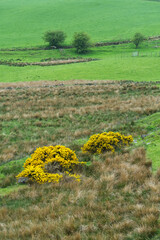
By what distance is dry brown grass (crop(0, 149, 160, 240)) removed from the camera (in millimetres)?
5023

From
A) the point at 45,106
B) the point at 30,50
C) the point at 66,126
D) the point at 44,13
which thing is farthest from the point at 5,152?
the point at 44,13

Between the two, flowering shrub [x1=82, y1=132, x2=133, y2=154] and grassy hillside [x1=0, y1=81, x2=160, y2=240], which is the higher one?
flowering shrub [x1=82, y1=132, x2=133, y2=154]

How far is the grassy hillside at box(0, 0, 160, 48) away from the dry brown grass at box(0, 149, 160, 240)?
101543 millimetres

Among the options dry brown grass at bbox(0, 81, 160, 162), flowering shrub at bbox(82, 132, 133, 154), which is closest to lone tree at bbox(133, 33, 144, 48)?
dry brown grass at bbox(0, 81, 160, 162)

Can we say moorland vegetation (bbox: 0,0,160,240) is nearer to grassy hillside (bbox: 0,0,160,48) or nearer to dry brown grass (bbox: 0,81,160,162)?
dry brown grass (bbox: 0,81,160,162)

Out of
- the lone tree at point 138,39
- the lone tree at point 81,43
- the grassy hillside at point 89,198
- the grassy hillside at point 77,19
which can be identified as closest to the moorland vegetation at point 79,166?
the grassy hillside at point 89,198

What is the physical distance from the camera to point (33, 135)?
50.1 ft

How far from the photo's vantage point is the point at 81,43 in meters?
86.5

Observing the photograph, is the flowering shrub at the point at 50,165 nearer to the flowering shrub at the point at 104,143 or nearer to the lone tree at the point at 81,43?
the flowering shrub at the point at 104,143

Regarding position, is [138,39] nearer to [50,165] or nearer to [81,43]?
[81,43]

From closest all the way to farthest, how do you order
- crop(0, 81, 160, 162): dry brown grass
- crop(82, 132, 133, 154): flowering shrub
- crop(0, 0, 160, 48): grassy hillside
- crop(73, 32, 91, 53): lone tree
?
crop(82, 132, 133, 154): flowering shrub → crop(0, 81, 160, 162): dry brown grass → crop(73, 32, 91, 53): lone tree → crop(0, 0, 160, 48): grassy hillside

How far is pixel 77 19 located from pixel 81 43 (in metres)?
55.9

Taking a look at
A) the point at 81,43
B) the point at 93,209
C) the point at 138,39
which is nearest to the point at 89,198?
the point at 93,209

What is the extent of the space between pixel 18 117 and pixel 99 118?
23.1 feet
